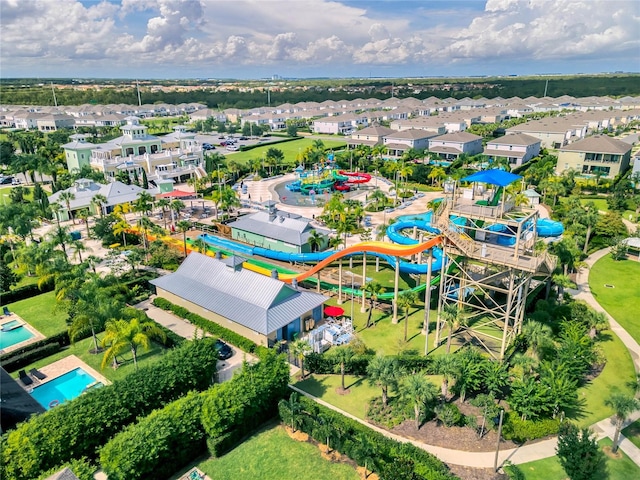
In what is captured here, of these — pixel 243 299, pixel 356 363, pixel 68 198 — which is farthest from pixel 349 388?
pixel 68 198

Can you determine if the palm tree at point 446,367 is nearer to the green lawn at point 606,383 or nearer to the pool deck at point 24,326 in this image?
the green lawn at point 606,383

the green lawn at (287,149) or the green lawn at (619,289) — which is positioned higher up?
the green lawn at (287,149)

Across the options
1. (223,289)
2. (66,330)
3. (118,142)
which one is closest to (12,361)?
(66,330)

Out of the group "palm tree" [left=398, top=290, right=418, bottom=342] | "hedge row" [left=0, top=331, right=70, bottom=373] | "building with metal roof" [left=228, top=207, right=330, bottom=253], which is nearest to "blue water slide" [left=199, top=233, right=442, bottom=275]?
"building with metal roof" [left=228, top=207, right=330, bottom=253]

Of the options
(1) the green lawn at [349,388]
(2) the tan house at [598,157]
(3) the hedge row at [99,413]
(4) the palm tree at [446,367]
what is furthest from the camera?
(2) the tan house at [598,157]

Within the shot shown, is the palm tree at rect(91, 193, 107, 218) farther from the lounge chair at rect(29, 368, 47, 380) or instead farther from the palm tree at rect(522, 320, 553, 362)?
the palm tree at rect(522, 320, 553, 362)

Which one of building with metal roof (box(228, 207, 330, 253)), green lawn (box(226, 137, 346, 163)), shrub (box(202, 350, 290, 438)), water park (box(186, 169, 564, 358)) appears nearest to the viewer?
shrub (box(202, 350, 290, 438))

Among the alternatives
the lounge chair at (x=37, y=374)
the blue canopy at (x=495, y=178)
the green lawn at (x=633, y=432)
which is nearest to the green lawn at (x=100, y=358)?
the lounge chair at (x=37, y=374)
